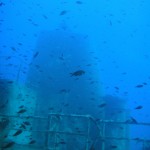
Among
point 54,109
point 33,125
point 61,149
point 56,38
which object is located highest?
point 56,38

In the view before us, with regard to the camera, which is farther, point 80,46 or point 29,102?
point 80,46

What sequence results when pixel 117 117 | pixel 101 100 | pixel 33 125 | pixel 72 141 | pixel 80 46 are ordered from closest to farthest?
1. pixel 72 141
2. pixel 33 125
3. pixel 117 117
4. pixel 101 100
5. pixel 80 46

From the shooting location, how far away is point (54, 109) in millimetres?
17234

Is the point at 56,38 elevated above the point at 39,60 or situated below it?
above

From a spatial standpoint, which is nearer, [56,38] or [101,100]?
[101,100]

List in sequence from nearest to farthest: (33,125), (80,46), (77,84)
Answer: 1. (33,125)
2. (77,84)
3. (80,46)

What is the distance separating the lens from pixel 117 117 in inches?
589

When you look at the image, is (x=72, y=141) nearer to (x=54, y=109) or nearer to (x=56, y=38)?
(x=54, y=109)

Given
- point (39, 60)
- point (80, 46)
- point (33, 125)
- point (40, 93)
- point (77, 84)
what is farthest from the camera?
point (39, 60)

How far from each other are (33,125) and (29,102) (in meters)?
2.17

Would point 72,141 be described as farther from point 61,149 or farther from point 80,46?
point 80,46

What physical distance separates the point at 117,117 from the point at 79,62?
10.8m

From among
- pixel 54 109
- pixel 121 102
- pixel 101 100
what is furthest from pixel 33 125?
pixel 101 100

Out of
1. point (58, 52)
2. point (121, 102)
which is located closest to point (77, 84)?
point (58, 52)
